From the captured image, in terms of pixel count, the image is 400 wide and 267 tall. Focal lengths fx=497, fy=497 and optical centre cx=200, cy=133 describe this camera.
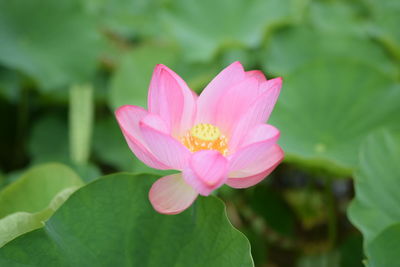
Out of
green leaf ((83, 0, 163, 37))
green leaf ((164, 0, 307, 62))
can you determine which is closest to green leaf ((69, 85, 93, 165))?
green leaf ((164, 0, 307, 62))

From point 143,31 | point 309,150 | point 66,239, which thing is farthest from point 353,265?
point 143,31

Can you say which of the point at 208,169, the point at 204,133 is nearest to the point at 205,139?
the point at 204,133

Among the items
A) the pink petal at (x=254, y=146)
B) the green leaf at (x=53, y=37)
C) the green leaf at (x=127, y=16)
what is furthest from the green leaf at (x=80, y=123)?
the pink petal at (x=254, y=146)

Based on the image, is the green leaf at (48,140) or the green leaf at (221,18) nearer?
the green leaf at (48,140)

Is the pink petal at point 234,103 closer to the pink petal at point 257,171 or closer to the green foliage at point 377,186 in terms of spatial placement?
the pink petal at point 257,171

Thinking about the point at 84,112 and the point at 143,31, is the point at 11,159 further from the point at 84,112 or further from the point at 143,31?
the point at 143,31

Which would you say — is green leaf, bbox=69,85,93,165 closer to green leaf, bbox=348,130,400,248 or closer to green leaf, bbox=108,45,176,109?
green leaf, bbox=108,45,176,109

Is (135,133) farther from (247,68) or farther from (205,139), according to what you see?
(247,68)
